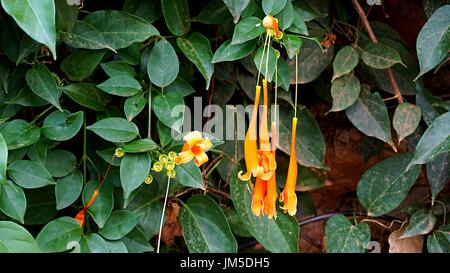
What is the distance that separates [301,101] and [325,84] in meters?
0.08

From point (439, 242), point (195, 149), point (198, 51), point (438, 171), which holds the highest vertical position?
point (198, 51)

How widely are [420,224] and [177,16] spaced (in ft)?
1.74

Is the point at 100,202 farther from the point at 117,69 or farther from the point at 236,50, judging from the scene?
the point at 236,50

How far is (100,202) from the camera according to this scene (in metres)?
0.97

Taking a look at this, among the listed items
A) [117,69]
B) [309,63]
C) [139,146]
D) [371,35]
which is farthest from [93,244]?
[371,35]

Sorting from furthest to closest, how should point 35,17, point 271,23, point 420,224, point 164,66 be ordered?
point 420,224, point 164,66, point 271,23, point 35,17

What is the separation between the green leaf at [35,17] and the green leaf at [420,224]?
666mm

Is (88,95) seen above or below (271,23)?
below

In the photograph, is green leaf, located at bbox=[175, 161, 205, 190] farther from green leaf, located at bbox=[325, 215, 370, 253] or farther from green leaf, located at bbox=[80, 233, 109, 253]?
green leaf, located at bbox=[325, 215, 370, 253]

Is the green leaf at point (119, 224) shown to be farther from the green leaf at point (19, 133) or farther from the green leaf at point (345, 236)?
the green leaf at point (345, 236)

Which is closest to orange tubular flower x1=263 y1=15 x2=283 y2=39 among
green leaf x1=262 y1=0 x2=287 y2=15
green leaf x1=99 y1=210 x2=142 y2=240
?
green leaf x1=262 y1=0 x2=287 y2=15

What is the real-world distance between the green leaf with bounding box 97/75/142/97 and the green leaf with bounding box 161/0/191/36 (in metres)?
0.11

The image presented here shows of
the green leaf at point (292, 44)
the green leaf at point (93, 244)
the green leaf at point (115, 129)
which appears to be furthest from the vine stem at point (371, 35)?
the green leaf at point (93, 244)

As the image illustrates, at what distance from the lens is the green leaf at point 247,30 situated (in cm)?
88
